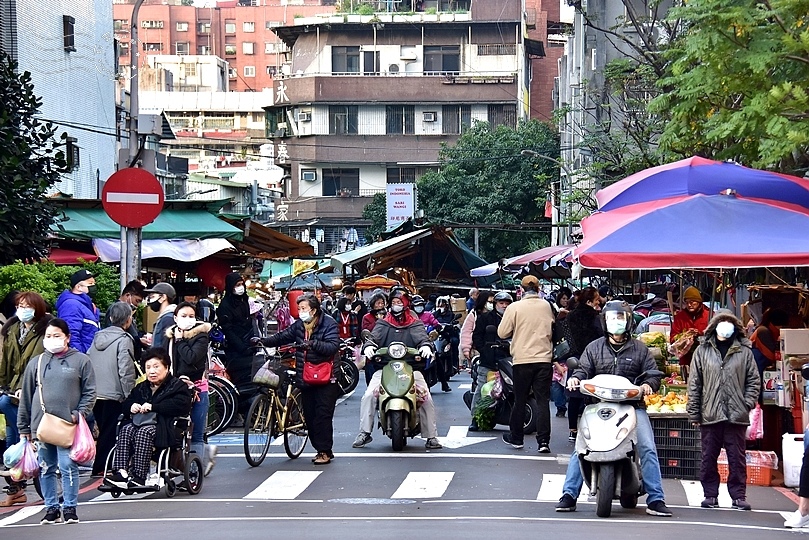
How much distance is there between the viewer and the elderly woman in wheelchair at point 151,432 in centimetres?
1185

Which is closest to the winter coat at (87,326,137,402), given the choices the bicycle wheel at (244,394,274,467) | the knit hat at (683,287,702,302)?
the bicycle wheel at (244,394,274,467)

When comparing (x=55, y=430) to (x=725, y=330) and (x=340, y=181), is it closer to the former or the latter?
(x=725, y=330)

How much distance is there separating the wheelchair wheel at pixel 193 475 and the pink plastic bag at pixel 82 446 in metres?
1.50

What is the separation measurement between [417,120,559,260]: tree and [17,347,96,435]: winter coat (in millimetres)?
51701

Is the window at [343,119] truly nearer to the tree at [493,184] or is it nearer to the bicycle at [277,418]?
the tree at [493,184]

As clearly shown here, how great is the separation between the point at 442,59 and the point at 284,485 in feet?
208

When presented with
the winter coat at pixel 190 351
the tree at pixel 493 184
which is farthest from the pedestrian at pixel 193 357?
the tree at pixel 493 184

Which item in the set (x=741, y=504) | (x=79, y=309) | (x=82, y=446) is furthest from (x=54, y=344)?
(x=741, y=504)

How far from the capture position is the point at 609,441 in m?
10.7

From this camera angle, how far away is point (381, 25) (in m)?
74.4

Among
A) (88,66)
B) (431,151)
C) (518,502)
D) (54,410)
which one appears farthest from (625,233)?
(431,151)

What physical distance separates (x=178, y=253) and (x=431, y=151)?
49.3 metres

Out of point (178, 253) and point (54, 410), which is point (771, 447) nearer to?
point (54, 410)

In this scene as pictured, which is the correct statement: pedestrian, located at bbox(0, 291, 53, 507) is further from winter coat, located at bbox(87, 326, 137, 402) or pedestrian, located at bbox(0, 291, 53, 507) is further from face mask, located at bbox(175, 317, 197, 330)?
face mask, located at bbox(175, 317, 197, 330)
